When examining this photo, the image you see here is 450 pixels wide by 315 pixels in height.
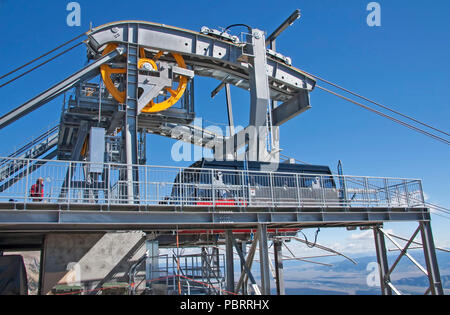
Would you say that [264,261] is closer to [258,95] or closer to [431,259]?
[431,259]

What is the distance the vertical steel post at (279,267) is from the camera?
20328 mm

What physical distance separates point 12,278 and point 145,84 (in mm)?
9626

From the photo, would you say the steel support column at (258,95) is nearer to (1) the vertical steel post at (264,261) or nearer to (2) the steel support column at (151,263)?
(1) the vertical steel post at (264,261)

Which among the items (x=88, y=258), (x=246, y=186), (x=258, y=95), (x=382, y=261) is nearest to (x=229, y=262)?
(x=246, y=186)

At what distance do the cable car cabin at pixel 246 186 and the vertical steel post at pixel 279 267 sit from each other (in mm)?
5566

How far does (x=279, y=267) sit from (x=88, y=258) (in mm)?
11374

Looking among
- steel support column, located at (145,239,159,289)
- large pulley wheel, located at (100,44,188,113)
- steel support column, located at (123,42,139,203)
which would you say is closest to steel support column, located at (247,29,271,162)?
large pulley wheel, located at (100,44,188,113)

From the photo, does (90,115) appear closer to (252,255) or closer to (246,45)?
(246,45)

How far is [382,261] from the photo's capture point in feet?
55.0

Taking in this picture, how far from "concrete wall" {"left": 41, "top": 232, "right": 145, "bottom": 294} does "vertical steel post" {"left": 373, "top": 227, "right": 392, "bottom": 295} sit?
1052 centimetres

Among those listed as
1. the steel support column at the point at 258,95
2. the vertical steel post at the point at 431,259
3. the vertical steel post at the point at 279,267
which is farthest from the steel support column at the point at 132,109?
the vertical steel post at the point at 431,259

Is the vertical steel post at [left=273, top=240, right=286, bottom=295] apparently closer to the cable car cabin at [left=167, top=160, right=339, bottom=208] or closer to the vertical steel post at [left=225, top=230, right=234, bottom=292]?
the cable car cabin at [left=167, top=160, right=339, bottom=208]

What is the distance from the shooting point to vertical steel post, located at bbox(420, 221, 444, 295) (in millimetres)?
14539
